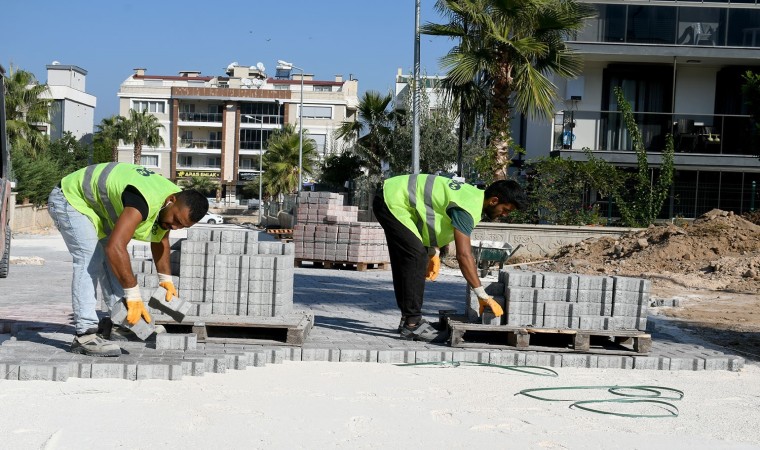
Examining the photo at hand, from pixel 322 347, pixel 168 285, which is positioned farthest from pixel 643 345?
pixel 168 285

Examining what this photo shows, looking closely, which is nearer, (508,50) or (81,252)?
(81,252)

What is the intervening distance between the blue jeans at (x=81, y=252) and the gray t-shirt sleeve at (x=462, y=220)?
A: 296cm

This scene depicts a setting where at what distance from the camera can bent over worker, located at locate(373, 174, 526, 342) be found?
8617 mm

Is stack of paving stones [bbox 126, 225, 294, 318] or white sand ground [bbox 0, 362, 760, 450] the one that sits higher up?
stack of paving stones [bbox 126, 225, 294, 318]

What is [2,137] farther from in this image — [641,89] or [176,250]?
[641,89]

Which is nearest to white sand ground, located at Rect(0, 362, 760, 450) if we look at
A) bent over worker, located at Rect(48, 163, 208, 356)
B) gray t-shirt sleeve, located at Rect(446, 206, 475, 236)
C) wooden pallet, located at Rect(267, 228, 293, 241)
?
bent over worker, located at Rect(48, 163, 208, 356)

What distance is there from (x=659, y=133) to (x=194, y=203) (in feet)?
75.2

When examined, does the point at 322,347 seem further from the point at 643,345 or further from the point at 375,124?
the point at 375,124

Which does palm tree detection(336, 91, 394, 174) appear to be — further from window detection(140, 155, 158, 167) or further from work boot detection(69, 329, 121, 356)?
window detection(140, 155, 158, 167)

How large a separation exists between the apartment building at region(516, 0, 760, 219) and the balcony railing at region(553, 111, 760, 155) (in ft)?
0.09

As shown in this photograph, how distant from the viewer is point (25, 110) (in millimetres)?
46688

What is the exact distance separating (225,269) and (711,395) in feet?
14.3

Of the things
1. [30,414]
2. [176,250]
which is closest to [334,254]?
[176,250]

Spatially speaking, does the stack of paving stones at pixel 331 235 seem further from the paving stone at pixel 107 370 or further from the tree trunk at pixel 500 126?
the paving stone at pixel 107 370
